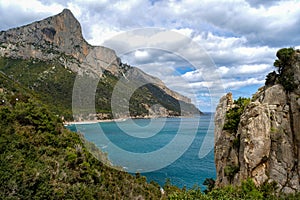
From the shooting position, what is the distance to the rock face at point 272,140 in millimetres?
17500

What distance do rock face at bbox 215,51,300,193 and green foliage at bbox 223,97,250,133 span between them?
195cm

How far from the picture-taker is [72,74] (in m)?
140

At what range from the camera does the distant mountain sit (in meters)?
117

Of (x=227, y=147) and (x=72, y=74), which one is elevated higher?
(x=72, y=74)

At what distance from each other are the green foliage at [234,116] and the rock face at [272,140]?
195cm

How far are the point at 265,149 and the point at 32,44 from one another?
156 m

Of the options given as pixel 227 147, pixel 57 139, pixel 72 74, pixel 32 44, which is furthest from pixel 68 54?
pixel 227 147

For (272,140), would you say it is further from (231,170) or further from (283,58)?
(283,58)

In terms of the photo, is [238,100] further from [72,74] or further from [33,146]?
[72,74]

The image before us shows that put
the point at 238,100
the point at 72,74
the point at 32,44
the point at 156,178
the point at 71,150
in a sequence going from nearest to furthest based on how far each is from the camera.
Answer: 1. the point at 238,100
2. the point at 71,150
3. the point at 156,178
4. the point at 72,74
5. the point at 32,44

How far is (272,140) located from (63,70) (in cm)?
13235

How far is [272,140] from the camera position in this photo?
1833cm

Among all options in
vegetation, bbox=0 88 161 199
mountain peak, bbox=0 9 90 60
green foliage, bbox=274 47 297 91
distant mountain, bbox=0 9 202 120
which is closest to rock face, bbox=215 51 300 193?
green foliage, bbox=274 47 297 91

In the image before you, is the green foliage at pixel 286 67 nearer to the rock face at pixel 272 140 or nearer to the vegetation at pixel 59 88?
the rock face at pixel 272 140
